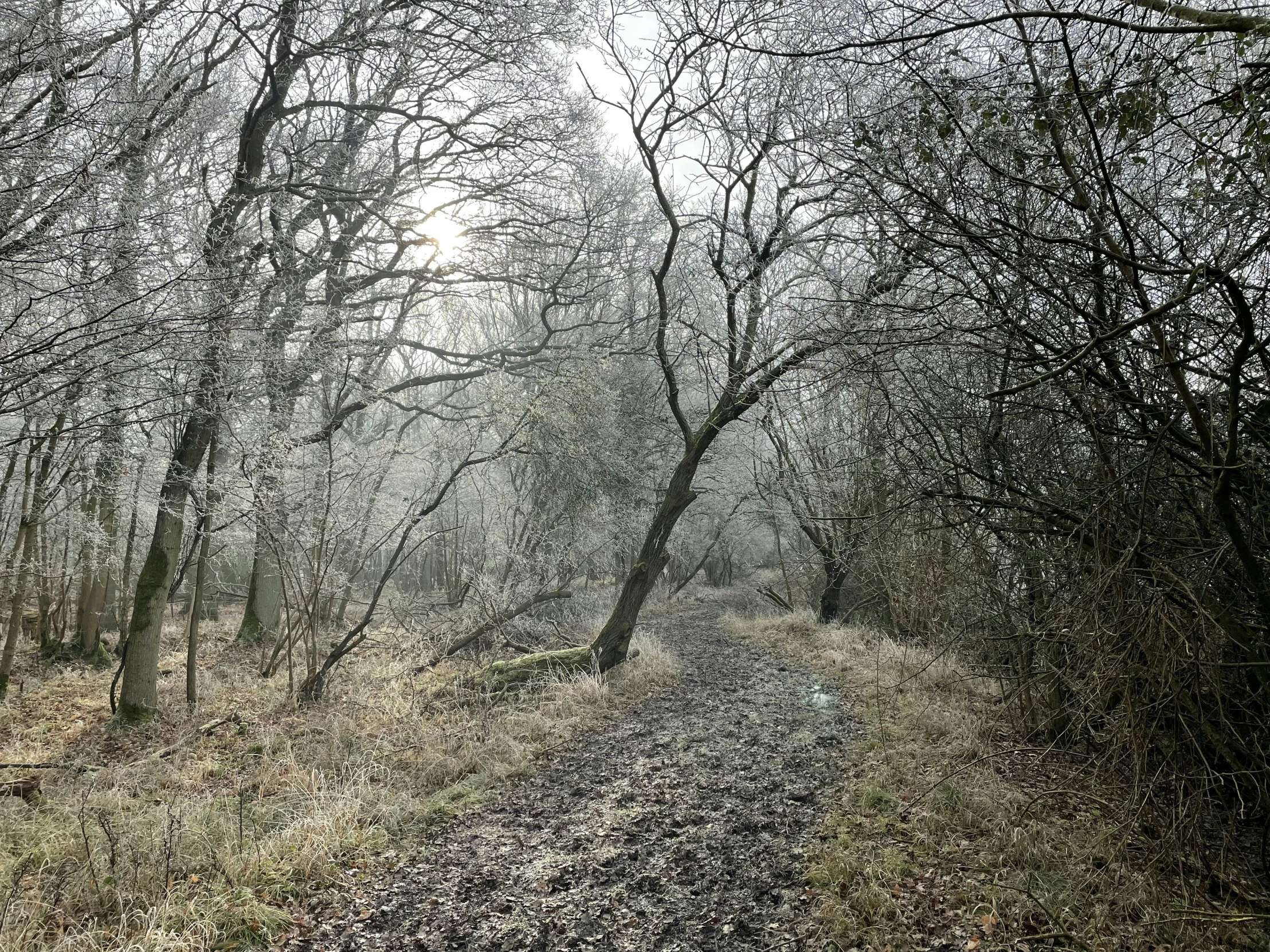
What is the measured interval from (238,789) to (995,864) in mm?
5532

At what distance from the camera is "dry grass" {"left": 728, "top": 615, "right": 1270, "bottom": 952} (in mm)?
2984

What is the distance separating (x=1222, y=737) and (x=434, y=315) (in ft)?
44.2

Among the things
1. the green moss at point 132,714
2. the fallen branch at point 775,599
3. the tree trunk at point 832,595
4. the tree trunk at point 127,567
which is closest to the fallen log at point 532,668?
the green moss at point 132,714

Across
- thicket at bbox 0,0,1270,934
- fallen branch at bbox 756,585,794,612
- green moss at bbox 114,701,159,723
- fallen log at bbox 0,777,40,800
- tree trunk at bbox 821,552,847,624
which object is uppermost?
thicket at bbox 0,0,1270,934

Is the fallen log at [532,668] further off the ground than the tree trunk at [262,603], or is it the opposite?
the tree trunk at [262,603]

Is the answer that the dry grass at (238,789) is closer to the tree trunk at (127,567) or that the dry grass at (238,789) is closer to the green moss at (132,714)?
the green moss at (132,714)

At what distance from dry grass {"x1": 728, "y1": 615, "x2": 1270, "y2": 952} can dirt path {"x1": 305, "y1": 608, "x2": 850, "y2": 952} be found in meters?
0.34

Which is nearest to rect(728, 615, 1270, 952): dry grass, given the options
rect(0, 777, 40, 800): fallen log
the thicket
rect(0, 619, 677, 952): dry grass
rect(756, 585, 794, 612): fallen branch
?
the thicket

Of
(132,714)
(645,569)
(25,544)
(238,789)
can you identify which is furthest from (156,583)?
(645,569)

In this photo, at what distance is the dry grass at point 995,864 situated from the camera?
2.98m

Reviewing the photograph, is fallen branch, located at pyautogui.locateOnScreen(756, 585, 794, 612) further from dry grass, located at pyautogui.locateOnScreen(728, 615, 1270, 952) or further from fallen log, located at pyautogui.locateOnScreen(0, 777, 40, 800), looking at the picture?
fallen log, located at pyautogui.locateOnScreen(0, 777, 40, 800)

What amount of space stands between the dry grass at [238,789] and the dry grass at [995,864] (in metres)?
2.94

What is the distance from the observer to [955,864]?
12.2ft

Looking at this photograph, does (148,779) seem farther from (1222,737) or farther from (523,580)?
(1222,737)
